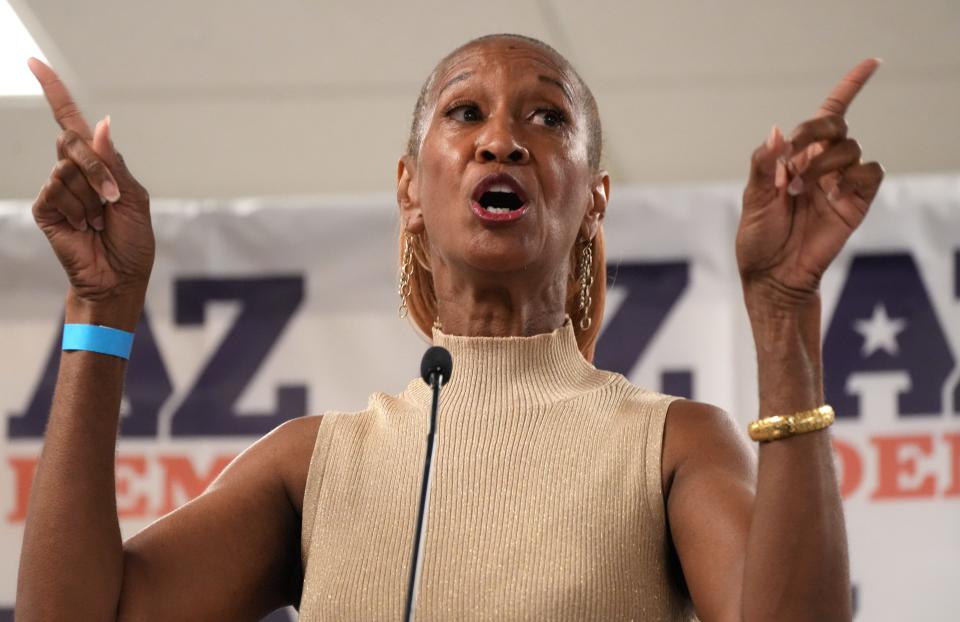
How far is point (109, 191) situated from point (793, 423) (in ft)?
2.25

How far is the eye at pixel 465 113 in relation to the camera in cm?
161

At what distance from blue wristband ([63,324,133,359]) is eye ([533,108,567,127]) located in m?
0.53

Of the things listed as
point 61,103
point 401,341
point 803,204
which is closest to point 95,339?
point 61,103

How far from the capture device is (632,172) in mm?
3303

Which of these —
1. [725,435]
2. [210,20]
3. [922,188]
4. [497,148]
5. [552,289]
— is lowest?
[725,435]

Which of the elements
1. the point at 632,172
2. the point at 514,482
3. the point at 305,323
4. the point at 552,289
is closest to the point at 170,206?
the point at 305,323

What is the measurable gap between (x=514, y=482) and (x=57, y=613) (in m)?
0.47

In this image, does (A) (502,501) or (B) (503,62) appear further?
(B) (503,62)

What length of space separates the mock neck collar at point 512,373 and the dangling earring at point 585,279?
12cm

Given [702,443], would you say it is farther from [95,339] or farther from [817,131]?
[95,339]

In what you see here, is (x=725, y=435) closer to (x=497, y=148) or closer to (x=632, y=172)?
(x=497, y=148)

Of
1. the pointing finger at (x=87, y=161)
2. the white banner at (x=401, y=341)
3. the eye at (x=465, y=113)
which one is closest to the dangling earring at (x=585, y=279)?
the eye at (x=465, y=113)

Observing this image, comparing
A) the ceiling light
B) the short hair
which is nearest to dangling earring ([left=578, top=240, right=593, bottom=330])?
the short hair

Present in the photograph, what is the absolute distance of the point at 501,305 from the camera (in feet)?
5.34
